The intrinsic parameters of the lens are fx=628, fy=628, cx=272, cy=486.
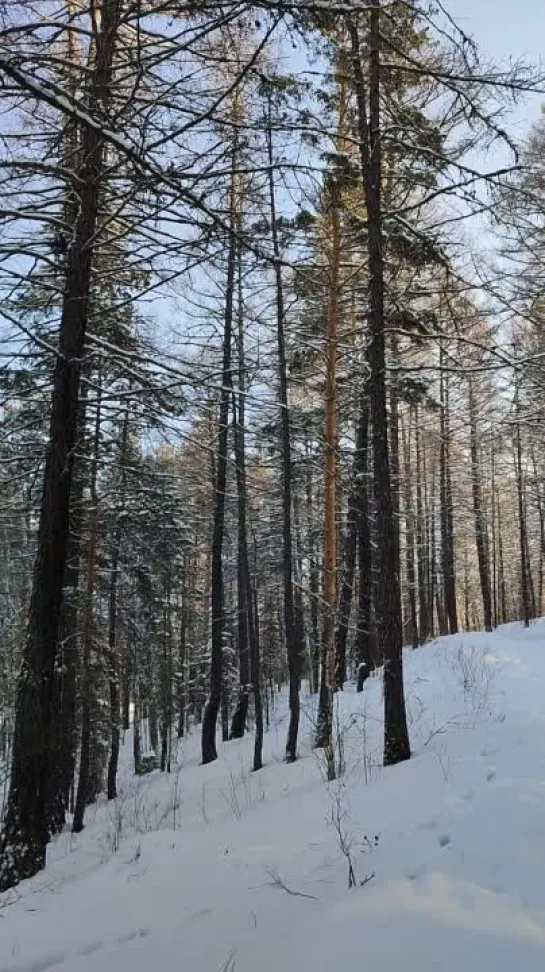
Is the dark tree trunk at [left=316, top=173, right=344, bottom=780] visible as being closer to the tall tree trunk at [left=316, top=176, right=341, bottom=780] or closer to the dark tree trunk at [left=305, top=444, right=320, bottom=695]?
the tall tree trunk at [left=316, top=176, right=341, bottom=780]

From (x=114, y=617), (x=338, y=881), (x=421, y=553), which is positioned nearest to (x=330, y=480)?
(x=338, y=881)

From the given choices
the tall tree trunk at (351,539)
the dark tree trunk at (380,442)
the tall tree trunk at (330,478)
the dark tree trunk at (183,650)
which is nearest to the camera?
the dark tree trunk at (380,442)

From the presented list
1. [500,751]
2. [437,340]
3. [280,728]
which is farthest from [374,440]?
[280,728]

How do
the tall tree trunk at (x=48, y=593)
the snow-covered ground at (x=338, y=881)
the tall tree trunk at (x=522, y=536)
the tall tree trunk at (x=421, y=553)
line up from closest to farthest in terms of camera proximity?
the snow-covered ground at (x=338, y=881), the tall tree trunk at (x=48, y=593), the tall tree trunk at (x=522, y=536), the tall tree trunk at (x=421, y=553)

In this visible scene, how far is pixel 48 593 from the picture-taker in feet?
17.4

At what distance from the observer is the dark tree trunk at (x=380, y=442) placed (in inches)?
261

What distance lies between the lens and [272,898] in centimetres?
365

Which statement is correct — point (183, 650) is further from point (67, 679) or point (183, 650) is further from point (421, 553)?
point (67, 679)

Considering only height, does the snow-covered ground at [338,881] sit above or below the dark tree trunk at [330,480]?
below

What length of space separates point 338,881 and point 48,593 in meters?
3.14

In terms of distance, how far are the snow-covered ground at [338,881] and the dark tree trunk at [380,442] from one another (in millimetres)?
429

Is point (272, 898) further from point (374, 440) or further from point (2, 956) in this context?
point (374, 440)

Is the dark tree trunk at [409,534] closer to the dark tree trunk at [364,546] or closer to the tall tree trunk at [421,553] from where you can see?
the tall tree trunk at [421,553]

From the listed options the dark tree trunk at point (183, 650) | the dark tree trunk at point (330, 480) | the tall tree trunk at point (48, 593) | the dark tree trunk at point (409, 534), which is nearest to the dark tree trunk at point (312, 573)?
A: the dark tree trunk at point (330, 480)
